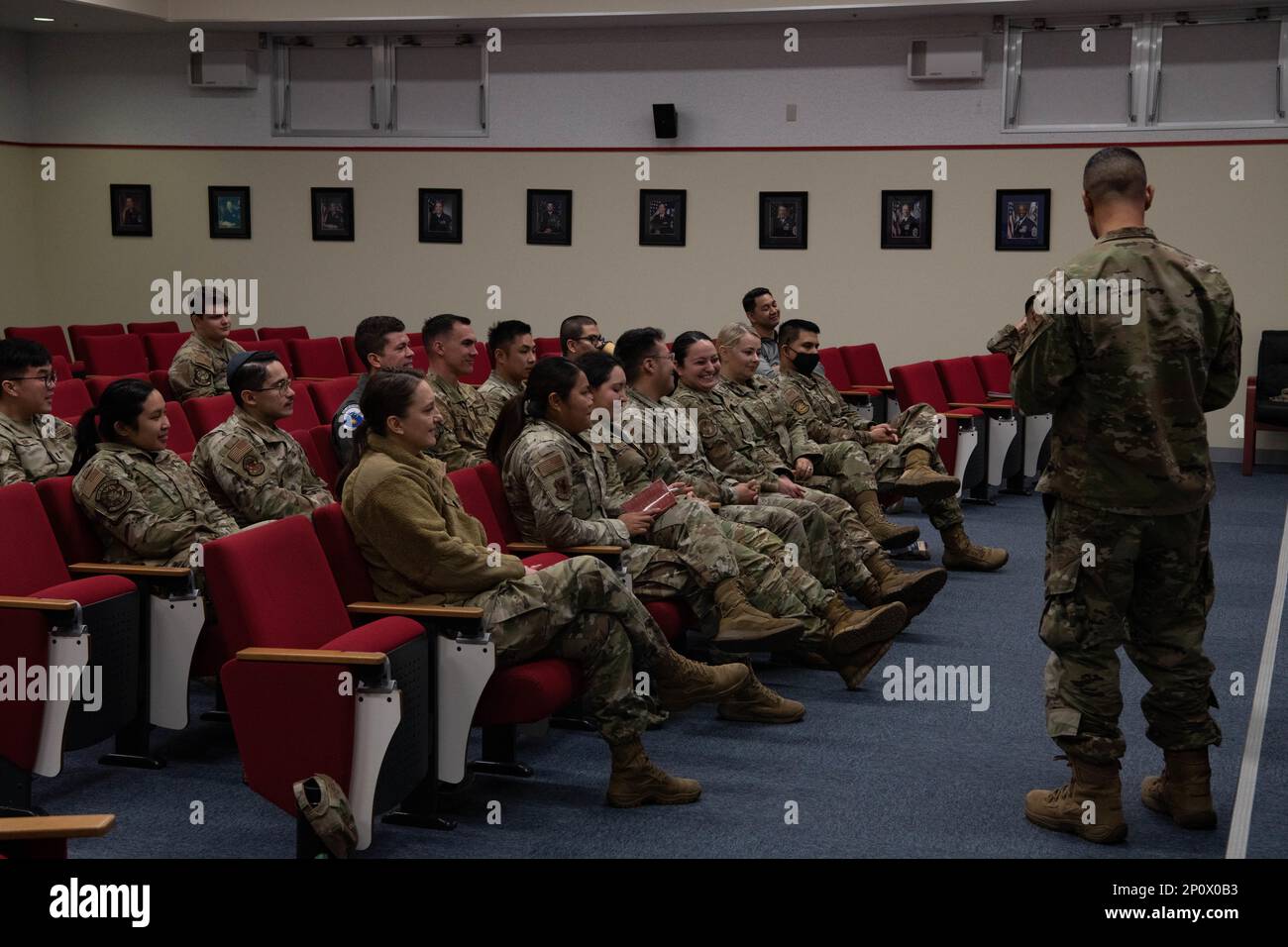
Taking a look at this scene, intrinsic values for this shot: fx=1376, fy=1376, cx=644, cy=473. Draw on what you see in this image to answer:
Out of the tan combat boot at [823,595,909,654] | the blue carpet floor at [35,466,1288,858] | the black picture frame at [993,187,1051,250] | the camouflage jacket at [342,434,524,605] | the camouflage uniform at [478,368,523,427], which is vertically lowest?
the blue carpet floor at [35,466,1288,858]

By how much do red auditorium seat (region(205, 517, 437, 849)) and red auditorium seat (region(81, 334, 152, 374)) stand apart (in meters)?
5.75

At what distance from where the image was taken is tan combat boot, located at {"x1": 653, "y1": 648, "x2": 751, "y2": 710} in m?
3.68

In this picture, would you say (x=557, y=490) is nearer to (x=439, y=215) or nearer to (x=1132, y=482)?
(x=1132, y=482)

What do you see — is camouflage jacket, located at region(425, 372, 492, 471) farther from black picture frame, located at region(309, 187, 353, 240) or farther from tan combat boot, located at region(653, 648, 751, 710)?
black picture frame, located at region(309, 187, 353, 240)

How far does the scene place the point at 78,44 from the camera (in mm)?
12008

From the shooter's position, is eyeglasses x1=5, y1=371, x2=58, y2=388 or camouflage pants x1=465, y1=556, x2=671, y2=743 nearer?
camouflage pants x1=465, y1=556, x2=671, y2=743


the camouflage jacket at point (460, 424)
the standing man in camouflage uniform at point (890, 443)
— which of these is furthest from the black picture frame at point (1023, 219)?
the camouflage jacket at point (460, 424)

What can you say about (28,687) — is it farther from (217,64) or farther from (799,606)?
(217,64)

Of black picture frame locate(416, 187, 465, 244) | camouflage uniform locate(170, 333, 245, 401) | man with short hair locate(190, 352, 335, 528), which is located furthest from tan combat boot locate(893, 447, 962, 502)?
black picture frame locate(416, 187, 465, 244)

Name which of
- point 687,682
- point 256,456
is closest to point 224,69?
point 256,456

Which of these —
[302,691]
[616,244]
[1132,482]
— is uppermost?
[616,244]

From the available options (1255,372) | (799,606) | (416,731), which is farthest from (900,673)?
(1255,372)

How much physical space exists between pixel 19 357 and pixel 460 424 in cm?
166

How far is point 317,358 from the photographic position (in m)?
8.77
